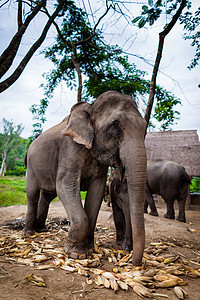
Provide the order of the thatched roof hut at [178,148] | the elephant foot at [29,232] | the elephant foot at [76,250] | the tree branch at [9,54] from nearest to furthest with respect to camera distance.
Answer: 1. the elephant foot at [76,250]
2. the tree branch at [9,54]
3. the elephant foot at [29,232]
4. the thatched roof hut at [178,148]

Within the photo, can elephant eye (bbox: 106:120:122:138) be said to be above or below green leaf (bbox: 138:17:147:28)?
below

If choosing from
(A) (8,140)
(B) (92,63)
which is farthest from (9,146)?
(B) (92,63)

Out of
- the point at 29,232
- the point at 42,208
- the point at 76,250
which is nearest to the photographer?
the point at 76,250

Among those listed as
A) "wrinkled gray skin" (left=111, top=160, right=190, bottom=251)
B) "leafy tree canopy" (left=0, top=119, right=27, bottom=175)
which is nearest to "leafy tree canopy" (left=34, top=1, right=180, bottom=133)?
"wrinkled gray skin" (left=111, top=160, right=190, bottom=251)

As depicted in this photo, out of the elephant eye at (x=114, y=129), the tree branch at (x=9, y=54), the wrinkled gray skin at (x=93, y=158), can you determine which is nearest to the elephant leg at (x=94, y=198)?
the wrinkled gray skin at (x=93, y=158)

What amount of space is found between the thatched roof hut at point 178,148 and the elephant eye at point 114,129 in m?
8.43

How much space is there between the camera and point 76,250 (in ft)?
10.2

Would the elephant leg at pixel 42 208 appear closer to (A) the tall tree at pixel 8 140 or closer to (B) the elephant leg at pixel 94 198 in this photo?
(B) the elephant leg at pixel 94 198

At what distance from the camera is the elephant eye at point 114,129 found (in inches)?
116

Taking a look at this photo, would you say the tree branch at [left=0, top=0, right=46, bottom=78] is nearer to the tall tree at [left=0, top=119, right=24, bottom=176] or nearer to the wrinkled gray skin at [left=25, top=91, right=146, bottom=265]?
the wrinkled gray skin at [left=25, top=91, right=146, bottom=265]

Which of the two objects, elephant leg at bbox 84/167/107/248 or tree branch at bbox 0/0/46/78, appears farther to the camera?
tree branch at bbox 0/0/46/78

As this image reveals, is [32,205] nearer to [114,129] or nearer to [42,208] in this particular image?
[42,208]

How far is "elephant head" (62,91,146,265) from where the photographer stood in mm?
2674

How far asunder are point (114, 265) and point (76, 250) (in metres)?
0.55
